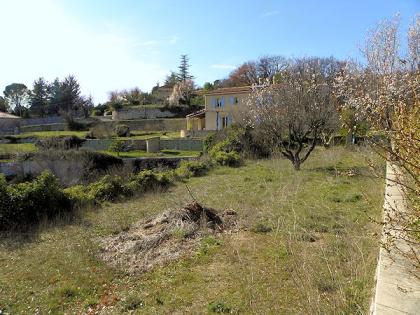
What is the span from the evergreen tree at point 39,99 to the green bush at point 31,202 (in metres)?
56.7

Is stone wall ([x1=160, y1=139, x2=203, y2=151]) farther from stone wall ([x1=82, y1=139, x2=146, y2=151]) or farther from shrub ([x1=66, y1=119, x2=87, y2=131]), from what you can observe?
shrub ([x1=66, y1=119, x2=87, y2=131])

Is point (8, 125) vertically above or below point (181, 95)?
below

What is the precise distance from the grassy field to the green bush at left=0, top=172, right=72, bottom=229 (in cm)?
96

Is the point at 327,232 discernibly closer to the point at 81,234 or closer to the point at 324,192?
the point at 324,192

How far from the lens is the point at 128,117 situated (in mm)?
55656

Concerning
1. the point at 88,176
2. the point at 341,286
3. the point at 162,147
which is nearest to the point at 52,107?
the point at 162,147

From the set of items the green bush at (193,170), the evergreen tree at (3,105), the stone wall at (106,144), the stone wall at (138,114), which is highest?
the evergreen tree at (3,105)

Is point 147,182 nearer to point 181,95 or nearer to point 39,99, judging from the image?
point 181,95

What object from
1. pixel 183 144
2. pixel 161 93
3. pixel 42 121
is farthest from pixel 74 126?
pixel 183 144

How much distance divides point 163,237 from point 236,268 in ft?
6.22

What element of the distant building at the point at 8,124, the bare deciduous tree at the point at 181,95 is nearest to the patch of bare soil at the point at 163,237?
the distant building at the point at 8,124

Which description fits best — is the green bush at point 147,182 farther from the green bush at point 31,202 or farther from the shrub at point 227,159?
the shrub at point 227,159

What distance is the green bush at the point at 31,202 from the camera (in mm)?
8938

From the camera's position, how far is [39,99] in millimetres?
61844
